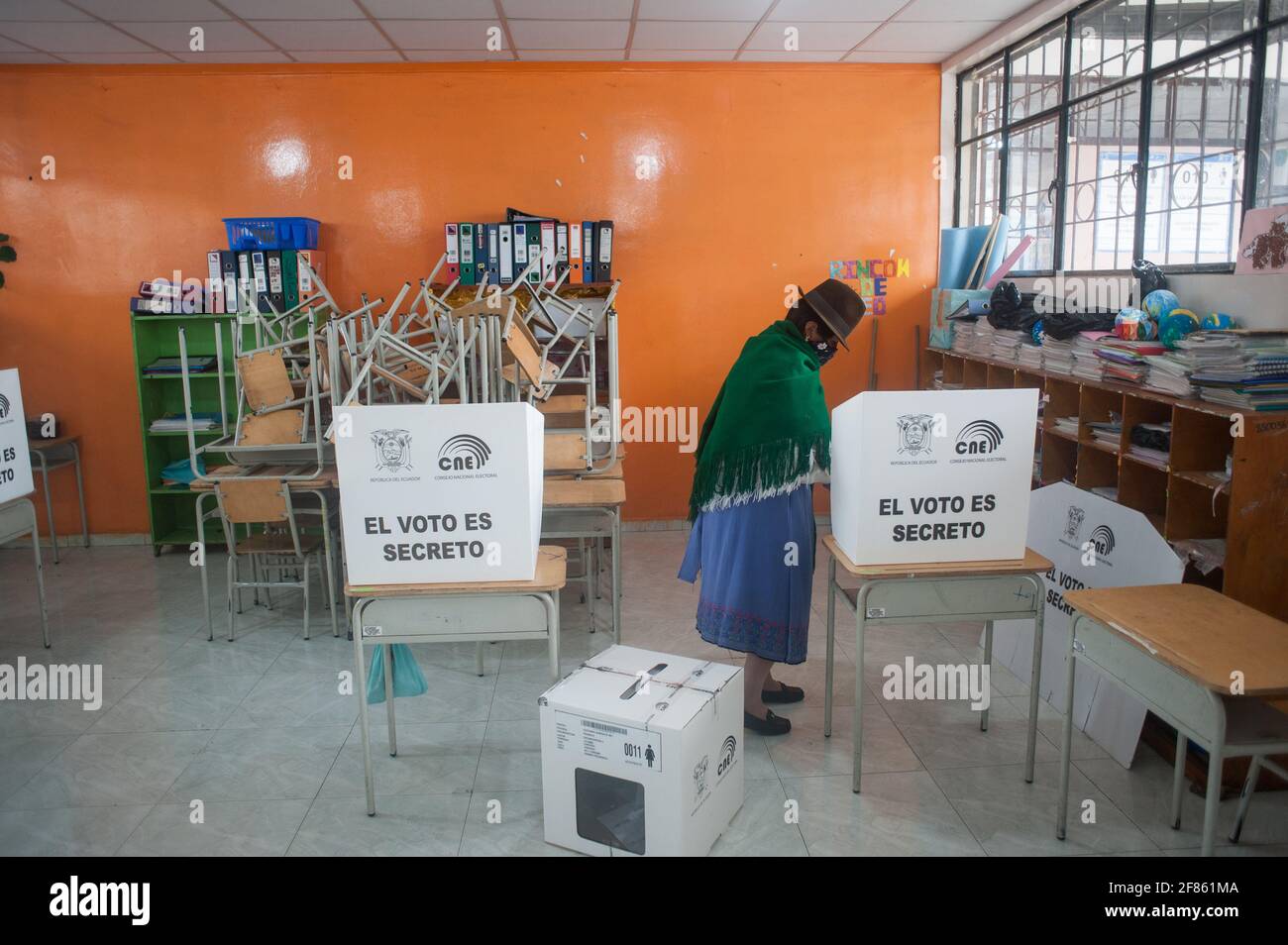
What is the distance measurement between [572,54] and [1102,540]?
3967 millimetres

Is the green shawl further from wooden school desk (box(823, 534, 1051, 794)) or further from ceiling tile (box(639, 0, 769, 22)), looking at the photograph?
ceiling tile (box(639, 0, 769, 22))

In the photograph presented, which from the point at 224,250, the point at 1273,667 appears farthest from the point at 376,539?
the point at 224,250

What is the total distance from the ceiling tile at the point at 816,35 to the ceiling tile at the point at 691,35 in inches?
3.8

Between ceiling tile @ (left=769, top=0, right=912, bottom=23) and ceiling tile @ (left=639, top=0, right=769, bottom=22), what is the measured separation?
10cm

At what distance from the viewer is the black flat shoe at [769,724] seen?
10.2 ft

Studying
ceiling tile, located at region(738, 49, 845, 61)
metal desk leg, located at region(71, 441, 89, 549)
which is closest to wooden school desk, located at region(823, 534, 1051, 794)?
ceiling tile, located at region(738, 49, 845, 61)

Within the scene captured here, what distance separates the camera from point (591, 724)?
2316 millimetres

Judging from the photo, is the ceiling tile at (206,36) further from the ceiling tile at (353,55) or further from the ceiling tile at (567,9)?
the ceiling tile at (567,9)

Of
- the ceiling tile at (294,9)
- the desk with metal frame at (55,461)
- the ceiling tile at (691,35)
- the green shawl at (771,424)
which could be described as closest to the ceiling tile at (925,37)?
the ceiling tile at (691,35)

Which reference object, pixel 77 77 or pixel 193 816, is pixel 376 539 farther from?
pixel 77 77

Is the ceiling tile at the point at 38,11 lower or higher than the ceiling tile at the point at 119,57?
lower

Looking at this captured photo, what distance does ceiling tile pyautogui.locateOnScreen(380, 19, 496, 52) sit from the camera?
4707 mm

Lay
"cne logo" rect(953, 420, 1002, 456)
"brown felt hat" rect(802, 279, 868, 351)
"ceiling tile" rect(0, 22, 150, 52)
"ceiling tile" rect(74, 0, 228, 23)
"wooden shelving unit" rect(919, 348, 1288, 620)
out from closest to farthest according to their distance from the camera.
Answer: "cne logo" rect(953, 420, 1002, 456) → "wooden shelving unit" rect(919, 348, 1288, 620) → "brown felt hat" rect(802, 279, 868, 351) → "ceiling tile" rect(74, 0, 228, 23) → "ceiling tile" rect(0, 22, 150, 52)

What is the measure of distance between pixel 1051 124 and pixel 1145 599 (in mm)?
3221
